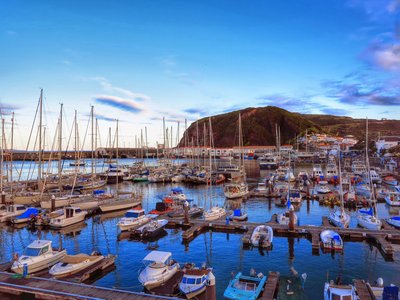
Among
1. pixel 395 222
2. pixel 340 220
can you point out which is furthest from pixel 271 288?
pixel 395 222

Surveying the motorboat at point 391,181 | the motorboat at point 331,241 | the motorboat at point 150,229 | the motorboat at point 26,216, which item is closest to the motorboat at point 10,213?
the motorboat at point 26,216

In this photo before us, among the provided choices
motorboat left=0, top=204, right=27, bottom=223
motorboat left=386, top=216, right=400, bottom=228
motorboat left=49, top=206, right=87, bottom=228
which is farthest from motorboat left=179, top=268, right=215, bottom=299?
motorboat left=0, top=204, right=27, bottom=223

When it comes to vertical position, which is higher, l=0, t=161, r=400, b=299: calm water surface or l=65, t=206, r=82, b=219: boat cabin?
l=65, t=206, r=82, b=219: boat cabin

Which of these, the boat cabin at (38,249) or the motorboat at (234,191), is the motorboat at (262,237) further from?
the motorboat at (234,191)

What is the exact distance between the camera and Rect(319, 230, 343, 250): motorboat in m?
31.4

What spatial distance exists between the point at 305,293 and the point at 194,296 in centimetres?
801

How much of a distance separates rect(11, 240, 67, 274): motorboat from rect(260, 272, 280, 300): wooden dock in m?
17.3

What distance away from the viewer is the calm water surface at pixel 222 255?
26181 millimetres

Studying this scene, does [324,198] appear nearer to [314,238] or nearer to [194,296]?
[314,238]

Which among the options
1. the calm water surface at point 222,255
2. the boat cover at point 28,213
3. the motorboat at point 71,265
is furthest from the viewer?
the boat cover at point 28,213

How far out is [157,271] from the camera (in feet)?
76.6

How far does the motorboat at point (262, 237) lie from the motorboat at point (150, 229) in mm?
11237

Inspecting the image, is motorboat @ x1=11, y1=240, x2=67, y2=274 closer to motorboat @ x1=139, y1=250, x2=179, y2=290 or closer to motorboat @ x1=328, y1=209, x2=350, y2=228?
motorboat @ x1=139, y1=250, x2=179, y2=290

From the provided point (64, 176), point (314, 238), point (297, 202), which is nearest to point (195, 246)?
point (314, 238)
